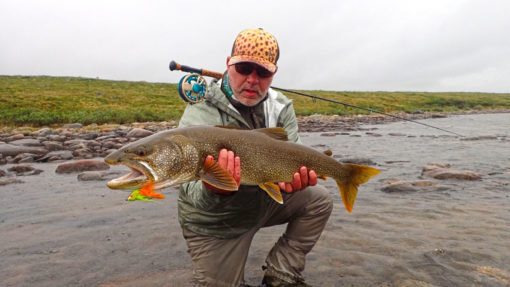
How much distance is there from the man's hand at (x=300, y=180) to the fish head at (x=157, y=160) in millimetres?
831

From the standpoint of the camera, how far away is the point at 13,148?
36.1ft

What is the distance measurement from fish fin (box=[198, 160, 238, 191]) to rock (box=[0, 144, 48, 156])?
1056 cm

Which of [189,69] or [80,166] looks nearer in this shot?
[189,69]

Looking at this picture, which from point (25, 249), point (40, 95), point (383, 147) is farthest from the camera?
point (40, 95)

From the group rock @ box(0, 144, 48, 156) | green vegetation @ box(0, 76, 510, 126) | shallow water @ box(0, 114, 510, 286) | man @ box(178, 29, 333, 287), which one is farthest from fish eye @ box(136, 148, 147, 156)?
green vegetation @ box(0, 76, 510, 126)

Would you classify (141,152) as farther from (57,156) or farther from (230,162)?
(57,156)

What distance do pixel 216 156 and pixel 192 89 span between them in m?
1.25

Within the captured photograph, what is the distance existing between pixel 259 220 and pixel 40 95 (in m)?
35.5

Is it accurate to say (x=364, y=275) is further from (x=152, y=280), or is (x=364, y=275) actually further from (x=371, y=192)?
(x=371, y=192)

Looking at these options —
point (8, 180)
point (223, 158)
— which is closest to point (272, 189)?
point (223, 158)

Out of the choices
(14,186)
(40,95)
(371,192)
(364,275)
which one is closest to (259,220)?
(364,275)

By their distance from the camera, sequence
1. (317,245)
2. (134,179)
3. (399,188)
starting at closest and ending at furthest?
(134,179)
(317,245)
(399,188)

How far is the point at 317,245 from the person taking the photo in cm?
429

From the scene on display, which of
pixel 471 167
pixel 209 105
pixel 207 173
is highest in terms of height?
pixel 209 105
